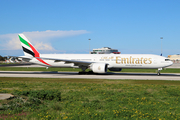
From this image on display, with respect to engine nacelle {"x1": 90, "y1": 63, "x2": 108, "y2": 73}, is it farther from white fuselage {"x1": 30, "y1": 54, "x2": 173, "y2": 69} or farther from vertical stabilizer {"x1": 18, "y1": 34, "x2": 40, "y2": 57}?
vertical stabilizer {"x1": 18, "y1": 34, "x2": 40, "y2": 57}

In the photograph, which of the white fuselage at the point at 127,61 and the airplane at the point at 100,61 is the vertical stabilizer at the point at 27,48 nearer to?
the airplane at the point at 100,61

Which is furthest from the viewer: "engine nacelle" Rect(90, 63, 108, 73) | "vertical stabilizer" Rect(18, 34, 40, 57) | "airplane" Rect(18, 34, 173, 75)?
"vertical stabilizer" Rect(18, 34, 40, 57)

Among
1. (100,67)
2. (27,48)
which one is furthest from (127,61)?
(27,48)

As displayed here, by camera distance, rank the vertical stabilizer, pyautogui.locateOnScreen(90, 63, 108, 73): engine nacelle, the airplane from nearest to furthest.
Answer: pyautogui.locateOnScreen(90, 63, 108, 73): engine nacelle → the airplane → the vertical stabilizer

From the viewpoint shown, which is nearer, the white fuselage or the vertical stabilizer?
the white fuselage

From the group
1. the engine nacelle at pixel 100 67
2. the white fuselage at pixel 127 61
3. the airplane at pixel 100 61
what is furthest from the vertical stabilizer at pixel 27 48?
the engine nacelle at pixel 100 67

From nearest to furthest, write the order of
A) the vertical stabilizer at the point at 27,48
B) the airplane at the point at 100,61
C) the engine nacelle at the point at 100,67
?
1. the engine nacelle at the point at 100,67
2. the airplane at the point at 100,61
3. the vertical stabilizer at the point at 27,48

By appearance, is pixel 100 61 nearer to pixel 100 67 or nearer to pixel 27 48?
pixel 100 67

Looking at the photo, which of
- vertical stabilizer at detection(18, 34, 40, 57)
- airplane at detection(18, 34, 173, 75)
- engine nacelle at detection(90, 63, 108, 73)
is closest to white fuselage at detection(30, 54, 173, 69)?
airplane at detection(18, 34, 173, 75)
